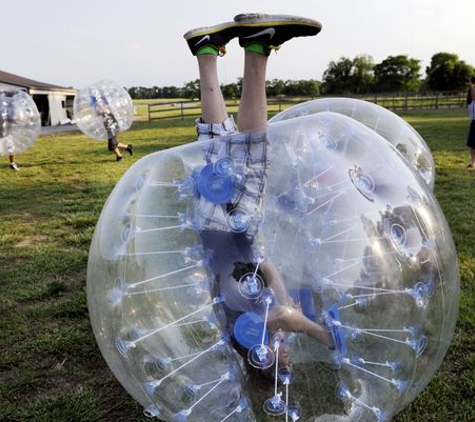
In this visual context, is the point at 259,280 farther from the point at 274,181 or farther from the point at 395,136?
the point at 395,136

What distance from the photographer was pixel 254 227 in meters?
1.78

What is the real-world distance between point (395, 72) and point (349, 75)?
683 cm

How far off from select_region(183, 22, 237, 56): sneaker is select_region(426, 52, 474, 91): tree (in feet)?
197

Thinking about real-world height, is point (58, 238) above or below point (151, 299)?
below

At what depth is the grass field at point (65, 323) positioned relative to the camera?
245cm

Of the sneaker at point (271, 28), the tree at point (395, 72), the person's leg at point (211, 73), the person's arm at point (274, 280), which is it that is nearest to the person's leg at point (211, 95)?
the person's leg at point (211, 73)

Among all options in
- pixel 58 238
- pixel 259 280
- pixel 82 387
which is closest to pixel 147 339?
pixel 259 280

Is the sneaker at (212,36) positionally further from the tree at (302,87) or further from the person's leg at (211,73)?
the tree at (302,87)

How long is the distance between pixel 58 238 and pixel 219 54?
3.39m

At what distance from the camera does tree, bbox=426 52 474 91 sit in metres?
56.8

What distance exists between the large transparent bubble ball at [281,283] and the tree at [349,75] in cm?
6598

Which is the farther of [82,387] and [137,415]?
[82,387]

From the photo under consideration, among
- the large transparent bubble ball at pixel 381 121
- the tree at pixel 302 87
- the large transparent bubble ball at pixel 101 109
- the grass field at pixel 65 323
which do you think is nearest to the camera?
the grass field at pixel 65 323

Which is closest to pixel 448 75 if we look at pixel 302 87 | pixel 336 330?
pixel 302 87
